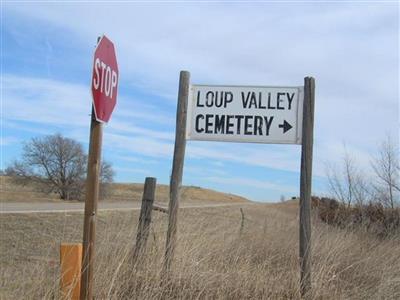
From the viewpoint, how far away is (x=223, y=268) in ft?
23.4

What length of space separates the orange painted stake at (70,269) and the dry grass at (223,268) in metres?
0.40

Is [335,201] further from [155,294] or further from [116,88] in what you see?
[116,88]

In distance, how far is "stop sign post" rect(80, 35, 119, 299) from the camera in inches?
196

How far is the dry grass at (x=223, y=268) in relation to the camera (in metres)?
6.14

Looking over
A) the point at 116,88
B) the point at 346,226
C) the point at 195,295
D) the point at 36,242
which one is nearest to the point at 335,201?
the point at 346,226

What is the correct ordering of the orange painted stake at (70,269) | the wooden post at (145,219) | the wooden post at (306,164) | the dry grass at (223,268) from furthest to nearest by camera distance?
1. the wooden post at (306,164)
2. the wooden post at (145,219)
3. the dry grass at (223,268)
4. the orange painted stake at (70,269)

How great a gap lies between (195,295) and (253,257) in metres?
2.06

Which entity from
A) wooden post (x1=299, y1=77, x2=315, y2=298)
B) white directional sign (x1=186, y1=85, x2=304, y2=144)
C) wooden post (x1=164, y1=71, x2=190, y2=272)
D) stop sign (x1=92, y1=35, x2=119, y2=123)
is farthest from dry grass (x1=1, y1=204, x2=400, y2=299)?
stop sign (x1=92, y1=35, x2=119, y2=123)

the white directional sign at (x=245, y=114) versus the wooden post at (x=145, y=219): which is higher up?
the white directional sign at (x=245, y=114)

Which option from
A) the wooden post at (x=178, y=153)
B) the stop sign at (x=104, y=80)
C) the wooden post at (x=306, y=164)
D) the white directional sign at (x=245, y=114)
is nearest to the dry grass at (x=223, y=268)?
the wooden post at (x=178, y=153)

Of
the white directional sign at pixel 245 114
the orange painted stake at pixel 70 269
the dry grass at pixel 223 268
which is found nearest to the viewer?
the orange painted stake at pixel 70 269

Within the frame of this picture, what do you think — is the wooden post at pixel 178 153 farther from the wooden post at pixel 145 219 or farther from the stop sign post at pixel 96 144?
the stop sign post at pixel 96 144

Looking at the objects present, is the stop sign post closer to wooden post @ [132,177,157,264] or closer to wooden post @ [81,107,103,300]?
wooden post @ [81,107,103,300]

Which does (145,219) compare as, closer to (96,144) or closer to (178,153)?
(178,153)
